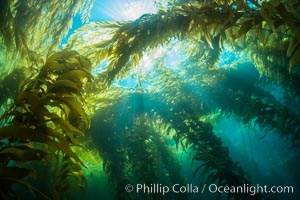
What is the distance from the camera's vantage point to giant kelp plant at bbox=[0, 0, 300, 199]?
102cm

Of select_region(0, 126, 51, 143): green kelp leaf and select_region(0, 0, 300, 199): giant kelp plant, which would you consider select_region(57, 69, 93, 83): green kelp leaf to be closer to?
select_region(0, 0, 300, 199): giant kelp plant

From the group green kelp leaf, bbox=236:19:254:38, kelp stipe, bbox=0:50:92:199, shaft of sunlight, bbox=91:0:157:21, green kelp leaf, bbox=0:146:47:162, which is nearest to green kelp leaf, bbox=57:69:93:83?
kelp stipe, bbox=0:50:92:199

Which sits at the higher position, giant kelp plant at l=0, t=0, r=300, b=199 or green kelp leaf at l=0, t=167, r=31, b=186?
giant kelp plant at l=0, t=0, r=300, b=199

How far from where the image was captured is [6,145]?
84 cm

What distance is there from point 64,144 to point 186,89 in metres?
3.95

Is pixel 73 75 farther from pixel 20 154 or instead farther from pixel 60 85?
pixel 20 154

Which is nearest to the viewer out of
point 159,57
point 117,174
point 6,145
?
point 6,145

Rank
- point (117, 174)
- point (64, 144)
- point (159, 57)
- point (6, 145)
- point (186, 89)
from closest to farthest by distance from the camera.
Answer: point (6, 145) < point (64, 144) < point (117, 174) < point (159, 57) < point (186, 89)

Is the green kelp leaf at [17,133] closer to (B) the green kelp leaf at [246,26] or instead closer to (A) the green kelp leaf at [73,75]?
(A) the green kelp leaf at [73,75]

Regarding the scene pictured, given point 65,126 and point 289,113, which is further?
point 289,113

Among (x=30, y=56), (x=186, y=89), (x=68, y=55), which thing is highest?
(x=186, y=89)

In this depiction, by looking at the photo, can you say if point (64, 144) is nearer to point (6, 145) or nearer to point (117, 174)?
point (6, 145)

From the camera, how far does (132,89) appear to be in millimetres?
4332

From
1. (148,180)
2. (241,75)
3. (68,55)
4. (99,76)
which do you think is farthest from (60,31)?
(241,75)
